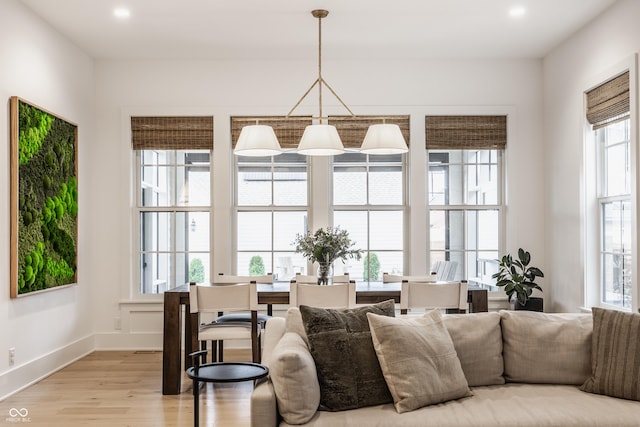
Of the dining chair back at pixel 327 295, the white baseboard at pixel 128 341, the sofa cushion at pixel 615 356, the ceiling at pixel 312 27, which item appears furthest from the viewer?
the white baseboard at pixel 128 341

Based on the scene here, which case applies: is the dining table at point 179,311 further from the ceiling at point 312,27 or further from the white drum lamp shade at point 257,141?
the ceiling at point 312,27

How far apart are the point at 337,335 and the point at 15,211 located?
120 inches

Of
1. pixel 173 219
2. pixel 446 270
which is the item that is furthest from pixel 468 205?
pixel 173 219

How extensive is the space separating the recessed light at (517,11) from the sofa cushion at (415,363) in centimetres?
325

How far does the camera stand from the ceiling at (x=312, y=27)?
5102mm

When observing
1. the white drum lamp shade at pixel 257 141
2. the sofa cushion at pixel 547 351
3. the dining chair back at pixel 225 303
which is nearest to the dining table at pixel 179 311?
the dining chair back at pixel 225 303

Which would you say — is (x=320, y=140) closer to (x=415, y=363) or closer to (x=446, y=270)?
(x=415, y=363)

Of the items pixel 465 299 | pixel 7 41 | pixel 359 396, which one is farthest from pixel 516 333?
pixel 7 41

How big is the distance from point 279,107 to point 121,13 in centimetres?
189

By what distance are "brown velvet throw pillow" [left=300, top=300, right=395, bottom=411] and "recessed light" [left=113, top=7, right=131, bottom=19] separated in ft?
11.1

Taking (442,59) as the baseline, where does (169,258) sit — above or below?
below

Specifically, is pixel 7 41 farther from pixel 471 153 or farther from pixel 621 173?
pixel 621 173

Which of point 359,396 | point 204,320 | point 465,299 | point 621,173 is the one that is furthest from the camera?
point 204,320

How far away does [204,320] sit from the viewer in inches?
260
